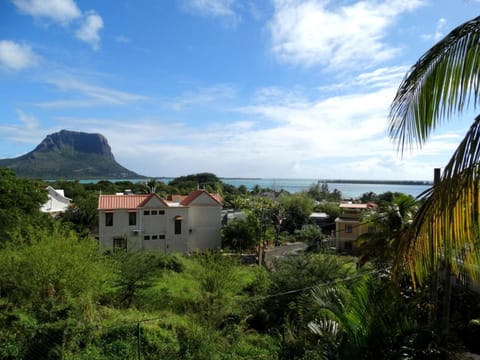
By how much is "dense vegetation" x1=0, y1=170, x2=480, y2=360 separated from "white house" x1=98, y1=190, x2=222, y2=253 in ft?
28.7

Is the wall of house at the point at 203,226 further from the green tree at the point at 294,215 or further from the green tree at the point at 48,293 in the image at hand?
the green tree at the point at 294,215

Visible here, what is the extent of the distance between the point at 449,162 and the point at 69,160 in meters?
154

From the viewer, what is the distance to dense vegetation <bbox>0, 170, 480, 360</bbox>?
9.75 ft

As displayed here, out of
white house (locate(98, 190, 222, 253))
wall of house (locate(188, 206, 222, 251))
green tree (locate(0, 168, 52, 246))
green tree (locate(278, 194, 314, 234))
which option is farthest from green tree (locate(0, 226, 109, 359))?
green tree (locate(278, 194, 314, 234))

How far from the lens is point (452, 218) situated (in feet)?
6.39

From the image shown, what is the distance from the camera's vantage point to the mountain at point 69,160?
117625mm

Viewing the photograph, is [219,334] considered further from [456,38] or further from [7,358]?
[456,38]

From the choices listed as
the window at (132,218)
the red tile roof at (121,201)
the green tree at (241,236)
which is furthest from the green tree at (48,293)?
the green tree at (241,236)

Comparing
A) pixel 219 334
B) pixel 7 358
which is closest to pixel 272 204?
pixel 219 334

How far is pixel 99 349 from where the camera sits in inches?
348

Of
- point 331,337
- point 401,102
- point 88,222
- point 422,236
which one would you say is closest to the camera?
point 422,236

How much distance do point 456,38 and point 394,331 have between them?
2.23 m

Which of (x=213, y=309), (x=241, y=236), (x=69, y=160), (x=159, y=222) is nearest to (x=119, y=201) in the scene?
(x=159, y=222)

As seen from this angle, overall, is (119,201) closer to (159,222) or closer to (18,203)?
(159,222)
